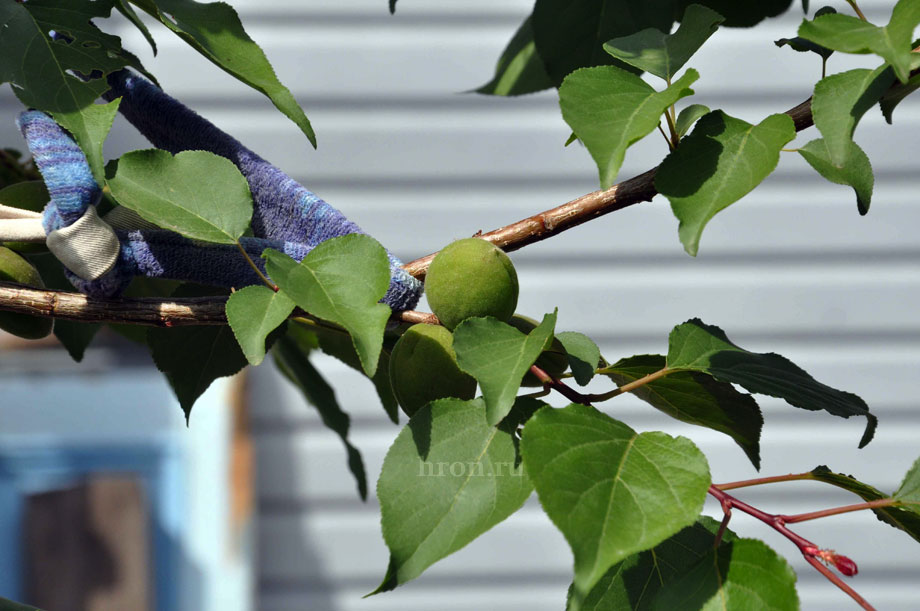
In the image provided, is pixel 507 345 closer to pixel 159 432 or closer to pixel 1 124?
pixel 159 432

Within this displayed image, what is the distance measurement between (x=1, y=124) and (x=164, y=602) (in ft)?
3.31

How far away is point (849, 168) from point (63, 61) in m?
0.29

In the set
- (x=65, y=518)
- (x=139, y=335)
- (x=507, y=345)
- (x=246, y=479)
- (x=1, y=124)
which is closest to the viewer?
(x=507, y=345)

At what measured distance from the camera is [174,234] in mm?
335

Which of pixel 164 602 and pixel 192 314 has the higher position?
pixel 192 314

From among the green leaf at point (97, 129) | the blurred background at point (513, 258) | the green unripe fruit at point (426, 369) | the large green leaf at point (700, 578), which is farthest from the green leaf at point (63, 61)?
the blurred background at point (513, 258)

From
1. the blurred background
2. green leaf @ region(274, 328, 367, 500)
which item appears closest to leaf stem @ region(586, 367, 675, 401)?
green leaf @ region(274, 328, 367, 500)

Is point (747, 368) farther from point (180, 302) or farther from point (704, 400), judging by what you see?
point (180, 302)

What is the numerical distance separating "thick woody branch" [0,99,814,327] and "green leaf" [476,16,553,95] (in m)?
0.23

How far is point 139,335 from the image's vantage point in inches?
18.3

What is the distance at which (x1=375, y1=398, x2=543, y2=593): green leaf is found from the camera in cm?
25

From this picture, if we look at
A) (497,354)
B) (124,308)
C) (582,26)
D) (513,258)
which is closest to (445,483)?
(497,354)

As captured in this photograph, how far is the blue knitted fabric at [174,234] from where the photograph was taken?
1.07 feet

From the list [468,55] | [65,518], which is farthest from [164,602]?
[468,55]
